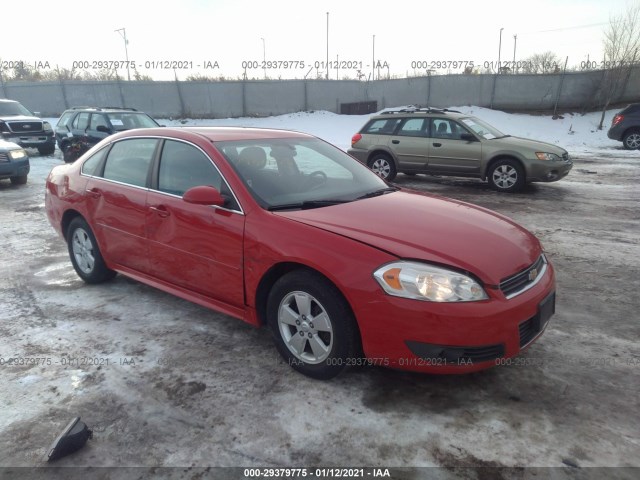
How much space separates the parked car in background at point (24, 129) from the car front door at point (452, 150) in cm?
1263

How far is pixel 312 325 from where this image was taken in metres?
3.00

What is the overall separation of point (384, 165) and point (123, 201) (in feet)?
25.9

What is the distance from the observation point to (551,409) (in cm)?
275

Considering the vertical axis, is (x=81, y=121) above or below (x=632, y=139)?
above

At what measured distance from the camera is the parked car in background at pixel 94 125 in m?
13.1

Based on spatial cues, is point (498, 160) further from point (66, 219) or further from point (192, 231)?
point (66, 219)

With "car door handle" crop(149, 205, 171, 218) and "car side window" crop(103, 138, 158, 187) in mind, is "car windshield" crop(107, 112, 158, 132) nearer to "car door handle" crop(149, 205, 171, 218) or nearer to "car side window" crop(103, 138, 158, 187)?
"car side window" crop(103, 138, 158, 187)

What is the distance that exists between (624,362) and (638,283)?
1.84 metres

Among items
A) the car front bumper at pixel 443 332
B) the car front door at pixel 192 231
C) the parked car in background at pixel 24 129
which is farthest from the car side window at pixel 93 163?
the parked car in background at pixel 24 129

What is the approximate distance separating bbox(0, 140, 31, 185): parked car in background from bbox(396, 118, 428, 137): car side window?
8422 mm

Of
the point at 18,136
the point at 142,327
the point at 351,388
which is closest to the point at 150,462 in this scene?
the point at 351,388

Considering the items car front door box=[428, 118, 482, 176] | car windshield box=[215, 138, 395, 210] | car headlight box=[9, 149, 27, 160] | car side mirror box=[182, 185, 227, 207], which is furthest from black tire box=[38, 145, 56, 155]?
car side mirror box=[182, 185, 227, 207]

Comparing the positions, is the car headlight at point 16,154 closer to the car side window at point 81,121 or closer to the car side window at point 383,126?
the car side window at point 81,121

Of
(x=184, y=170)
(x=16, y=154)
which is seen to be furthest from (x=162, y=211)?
(x=16, y=154)
